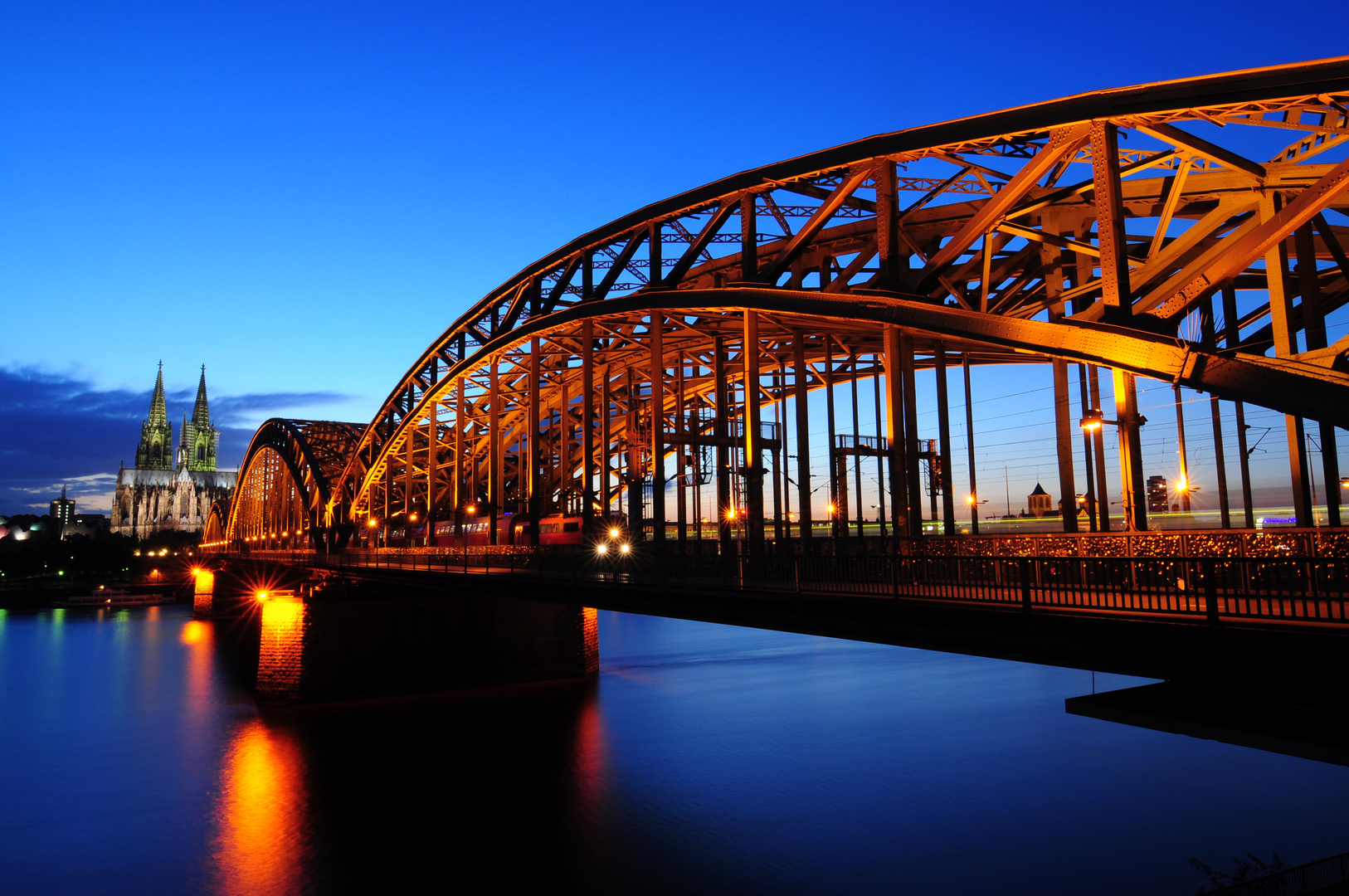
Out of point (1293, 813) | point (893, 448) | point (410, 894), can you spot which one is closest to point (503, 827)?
point (410, 894)

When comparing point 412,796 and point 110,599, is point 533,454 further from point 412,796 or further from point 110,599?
point 110,599

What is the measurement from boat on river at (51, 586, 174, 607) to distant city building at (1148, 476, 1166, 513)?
120126 mm

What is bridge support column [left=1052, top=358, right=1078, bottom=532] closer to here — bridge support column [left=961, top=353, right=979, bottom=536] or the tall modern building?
bridge support column [left=961, top=353, right=979, bottom=536]

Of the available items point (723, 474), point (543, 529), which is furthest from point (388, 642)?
point (723, 474)

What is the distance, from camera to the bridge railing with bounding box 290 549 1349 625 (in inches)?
416

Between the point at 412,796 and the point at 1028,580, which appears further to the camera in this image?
the point at 412,796

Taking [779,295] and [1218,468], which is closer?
[779,295]

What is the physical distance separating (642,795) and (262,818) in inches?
467

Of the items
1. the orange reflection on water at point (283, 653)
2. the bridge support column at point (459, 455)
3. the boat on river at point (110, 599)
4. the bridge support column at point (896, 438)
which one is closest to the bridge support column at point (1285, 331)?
the bridge support column at point (896, 438)

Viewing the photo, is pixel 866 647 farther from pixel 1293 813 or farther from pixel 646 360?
pixel 1293 813

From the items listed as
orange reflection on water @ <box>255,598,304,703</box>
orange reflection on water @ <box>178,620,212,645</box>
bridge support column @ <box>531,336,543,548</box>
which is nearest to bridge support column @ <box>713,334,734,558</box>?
Result: bridge support column @ <box>531,336,543,548</box>

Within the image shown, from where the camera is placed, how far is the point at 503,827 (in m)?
27.8

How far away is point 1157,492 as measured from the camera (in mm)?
47250

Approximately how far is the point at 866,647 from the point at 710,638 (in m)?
12.2
